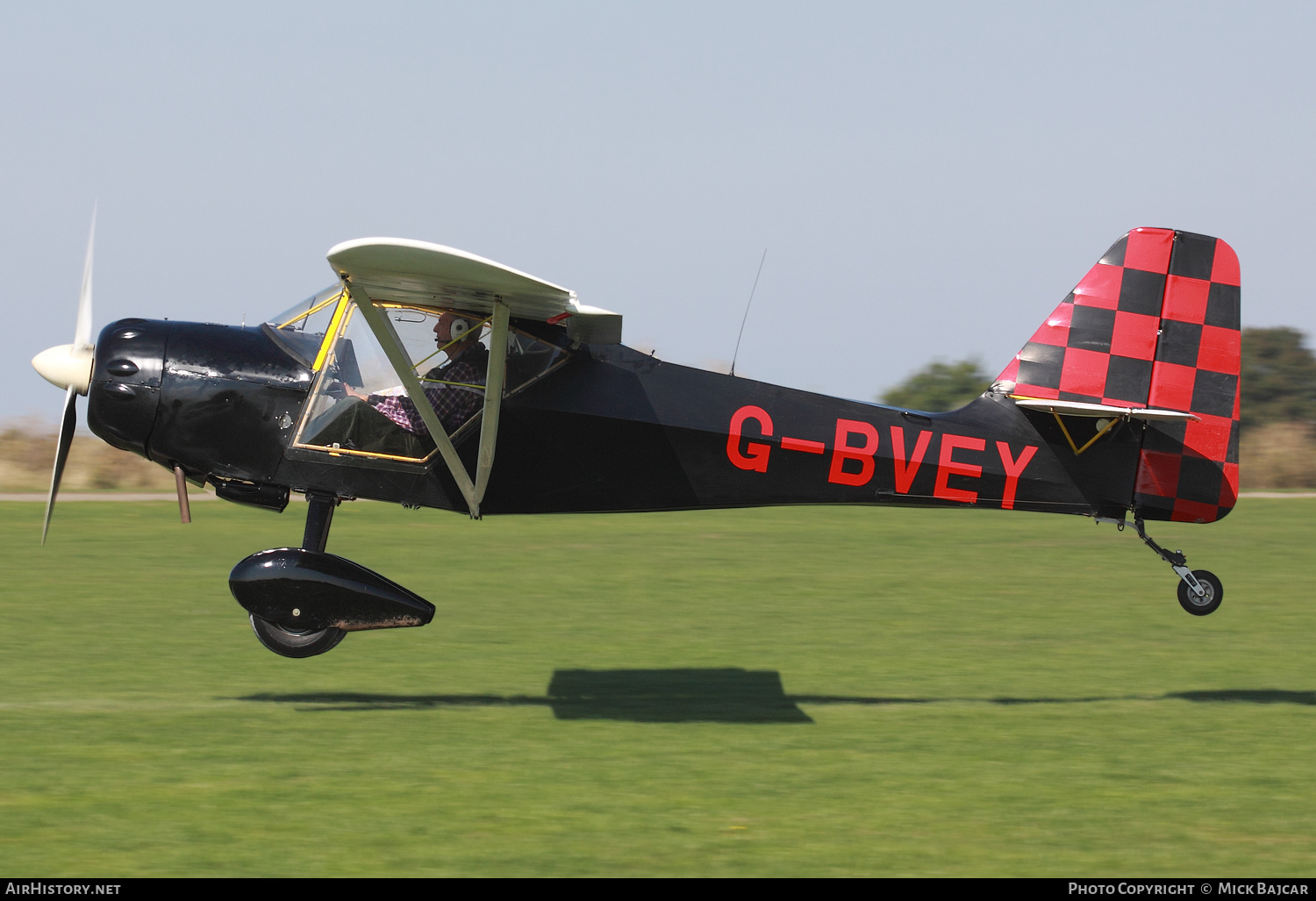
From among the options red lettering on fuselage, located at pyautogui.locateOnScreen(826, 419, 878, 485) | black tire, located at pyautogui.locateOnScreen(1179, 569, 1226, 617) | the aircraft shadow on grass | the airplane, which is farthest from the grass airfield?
red lettering on fuselage, located at pyautogui.locateOnScreen(826, 419, 878, 485)

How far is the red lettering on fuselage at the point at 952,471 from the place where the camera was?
9.00 meters

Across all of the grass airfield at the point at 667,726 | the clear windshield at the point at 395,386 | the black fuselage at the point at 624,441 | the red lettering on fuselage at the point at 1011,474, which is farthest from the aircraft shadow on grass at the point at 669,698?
the clear windshield at the point at 395,386

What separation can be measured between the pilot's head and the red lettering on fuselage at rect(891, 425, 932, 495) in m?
2.98

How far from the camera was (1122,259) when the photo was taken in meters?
9.45

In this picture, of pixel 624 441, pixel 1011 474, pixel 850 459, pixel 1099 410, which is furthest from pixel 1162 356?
pixel 624 441

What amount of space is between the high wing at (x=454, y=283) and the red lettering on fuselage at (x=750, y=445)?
1.07 m

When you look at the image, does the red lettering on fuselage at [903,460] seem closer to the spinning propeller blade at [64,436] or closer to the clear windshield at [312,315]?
the clear windshield at [312,315]

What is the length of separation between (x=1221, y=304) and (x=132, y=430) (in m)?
7.57

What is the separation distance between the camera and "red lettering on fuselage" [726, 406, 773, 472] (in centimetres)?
888

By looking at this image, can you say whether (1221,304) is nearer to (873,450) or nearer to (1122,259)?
(1122,259)

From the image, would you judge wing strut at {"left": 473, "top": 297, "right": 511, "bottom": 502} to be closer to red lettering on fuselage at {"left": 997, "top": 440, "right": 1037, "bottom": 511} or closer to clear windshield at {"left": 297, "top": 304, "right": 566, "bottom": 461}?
clear windshield at {"left": 297, "top": 304, "right": 566, "bottom": 461}

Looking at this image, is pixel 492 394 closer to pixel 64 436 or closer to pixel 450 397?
pixel 450 397
